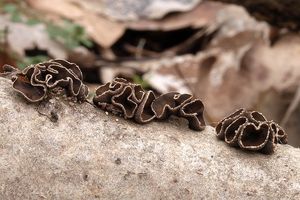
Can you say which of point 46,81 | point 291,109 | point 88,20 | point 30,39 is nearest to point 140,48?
point 88,20

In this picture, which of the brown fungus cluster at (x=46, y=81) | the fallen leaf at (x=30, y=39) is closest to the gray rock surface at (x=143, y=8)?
the fallen leaf at (x=30, y=39)

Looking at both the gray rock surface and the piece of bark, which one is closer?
the piece of bark

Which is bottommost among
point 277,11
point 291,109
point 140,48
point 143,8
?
point 140,48

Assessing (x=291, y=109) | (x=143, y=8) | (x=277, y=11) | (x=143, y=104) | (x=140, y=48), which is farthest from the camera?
(x=143, y=8)

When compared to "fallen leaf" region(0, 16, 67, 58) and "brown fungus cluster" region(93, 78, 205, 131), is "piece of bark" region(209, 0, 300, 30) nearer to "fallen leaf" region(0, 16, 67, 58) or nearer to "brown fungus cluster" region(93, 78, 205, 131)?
"fallen leaf" region(0, 16, 67, 58)

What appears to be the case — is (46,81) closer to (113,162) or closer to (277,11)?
(113,162)

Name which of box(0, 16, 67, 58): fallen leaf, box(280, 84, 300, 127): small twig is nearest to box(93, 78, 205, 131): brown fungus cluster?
box(280, 84, 300, 127): small twig

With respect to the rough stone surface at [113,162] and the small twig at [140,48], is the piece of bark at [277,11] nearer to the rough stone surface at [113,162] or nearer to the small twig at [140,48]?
the small twig at [140,48]
